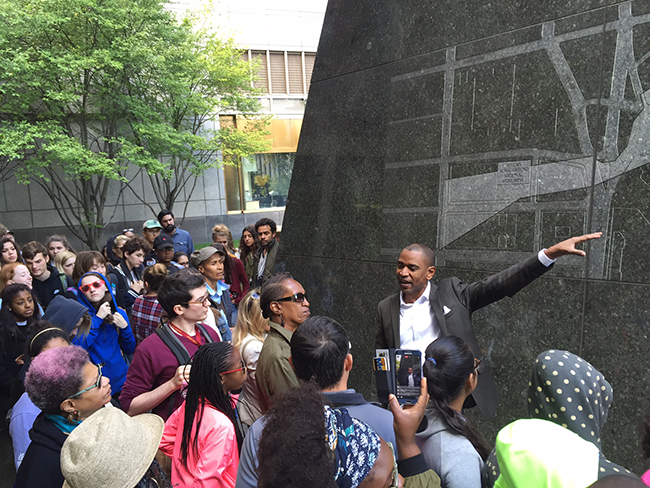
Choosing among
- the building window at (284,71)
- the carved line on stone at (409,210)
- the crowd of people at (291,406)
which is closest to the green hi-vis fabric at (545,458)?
the crowd of people at (291,406)

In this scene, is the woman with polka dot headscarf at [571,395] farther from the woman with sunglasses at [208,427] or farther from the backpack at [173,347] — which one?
the backpack at [173,347]

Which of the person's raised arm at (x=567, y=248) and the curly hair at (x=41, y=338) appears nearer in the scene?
the person's raised arm at (x=567, y=248)

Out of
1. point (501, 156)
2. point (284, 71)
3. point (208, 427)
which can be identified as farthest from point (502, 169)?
point (284, 71)

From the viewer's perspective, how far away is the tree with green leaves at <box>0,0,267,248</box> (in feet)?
48.4

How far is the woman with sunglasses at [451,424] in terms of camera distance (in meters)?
1.99

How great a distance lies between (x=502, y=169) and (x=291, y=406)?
3.15 metres

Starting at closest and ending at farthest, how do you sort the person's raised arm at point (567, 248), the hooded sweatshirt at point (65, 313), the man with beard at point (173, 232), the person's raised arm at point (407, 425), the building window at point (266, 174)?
1. the person's raised arm at point (407, 425)
2. the person's raised arm at point (567, 248)
3. the hooded sweatshirt at point (65, 313)
4. the man with beard at point (173, 232)
5. the building window at point (266, 174)

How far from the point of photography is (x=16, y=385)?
3.85 m

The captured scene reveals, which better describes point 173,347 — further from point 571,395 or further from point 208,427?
point 571,395

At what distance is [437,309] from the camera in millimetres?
3428

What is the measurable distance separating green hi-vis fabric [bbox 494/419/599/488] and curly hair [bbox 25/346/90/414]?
193 centimetres

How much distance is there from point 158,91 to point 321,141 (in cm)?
1439

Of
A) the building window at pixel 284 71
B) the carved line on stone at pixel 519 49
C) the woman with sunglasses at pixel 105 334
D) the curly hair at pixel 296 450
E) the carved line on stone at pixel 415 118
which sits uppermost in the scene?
the building window at pixel 284 71

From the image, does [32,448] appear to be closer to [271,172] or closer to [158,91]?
[158,91]
